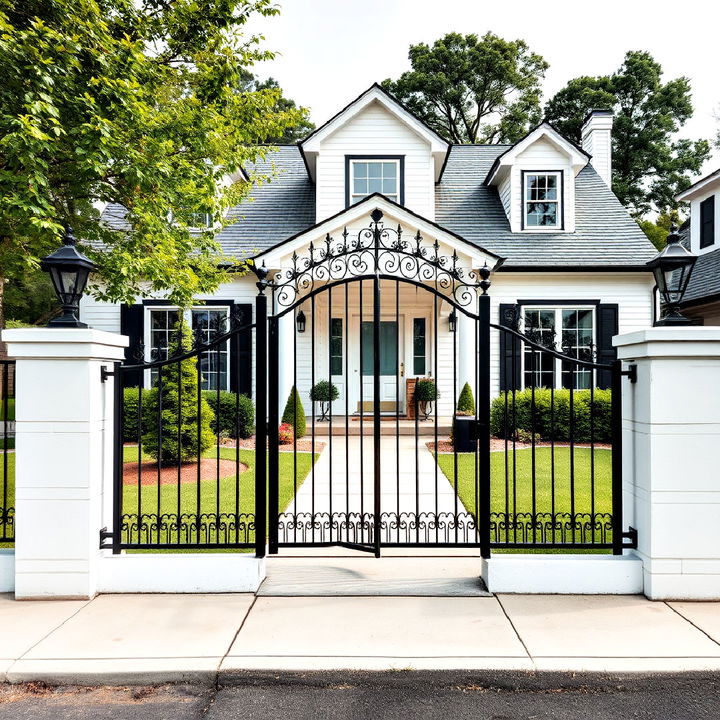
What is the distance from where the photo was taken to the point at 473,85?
27.7 meters

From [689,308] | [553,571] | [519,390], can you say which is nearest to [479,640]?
[553,571]

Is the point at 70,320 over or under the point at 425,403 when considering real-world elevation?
over

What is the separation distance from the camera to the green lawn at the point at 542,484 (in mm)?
5771

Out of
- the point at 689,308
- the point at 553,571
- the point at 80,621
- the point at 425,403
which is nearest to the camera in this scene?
the point at 80,621

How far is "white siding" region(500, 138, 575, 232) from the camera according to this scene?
43.6 ft

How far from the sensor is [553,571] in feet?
12.6

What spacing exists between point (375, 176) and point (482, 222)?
300cm

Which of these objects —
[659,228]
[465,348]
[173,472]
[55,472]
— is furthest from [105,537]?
[659,228]

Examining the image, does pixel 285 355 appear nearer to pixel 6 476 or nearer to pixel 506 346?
pixel 506 346

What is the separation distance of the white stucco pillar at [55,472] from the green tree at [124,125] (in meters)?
2.84

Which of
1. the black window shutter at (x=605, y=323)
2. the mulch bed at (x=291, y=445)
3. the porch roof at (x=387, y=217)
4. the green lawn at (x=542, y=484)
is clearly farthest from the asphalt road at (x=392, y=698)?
the black window shutter at (x=605, y=323)

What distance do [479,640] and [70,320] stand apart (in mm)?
3516

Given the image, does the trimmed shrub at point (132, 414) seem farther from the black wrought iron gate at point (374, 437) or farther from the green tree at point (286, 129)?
the green tree at point (286, 129)

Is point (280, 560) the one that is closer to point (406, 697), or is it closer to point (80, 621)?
point (80, 621)
